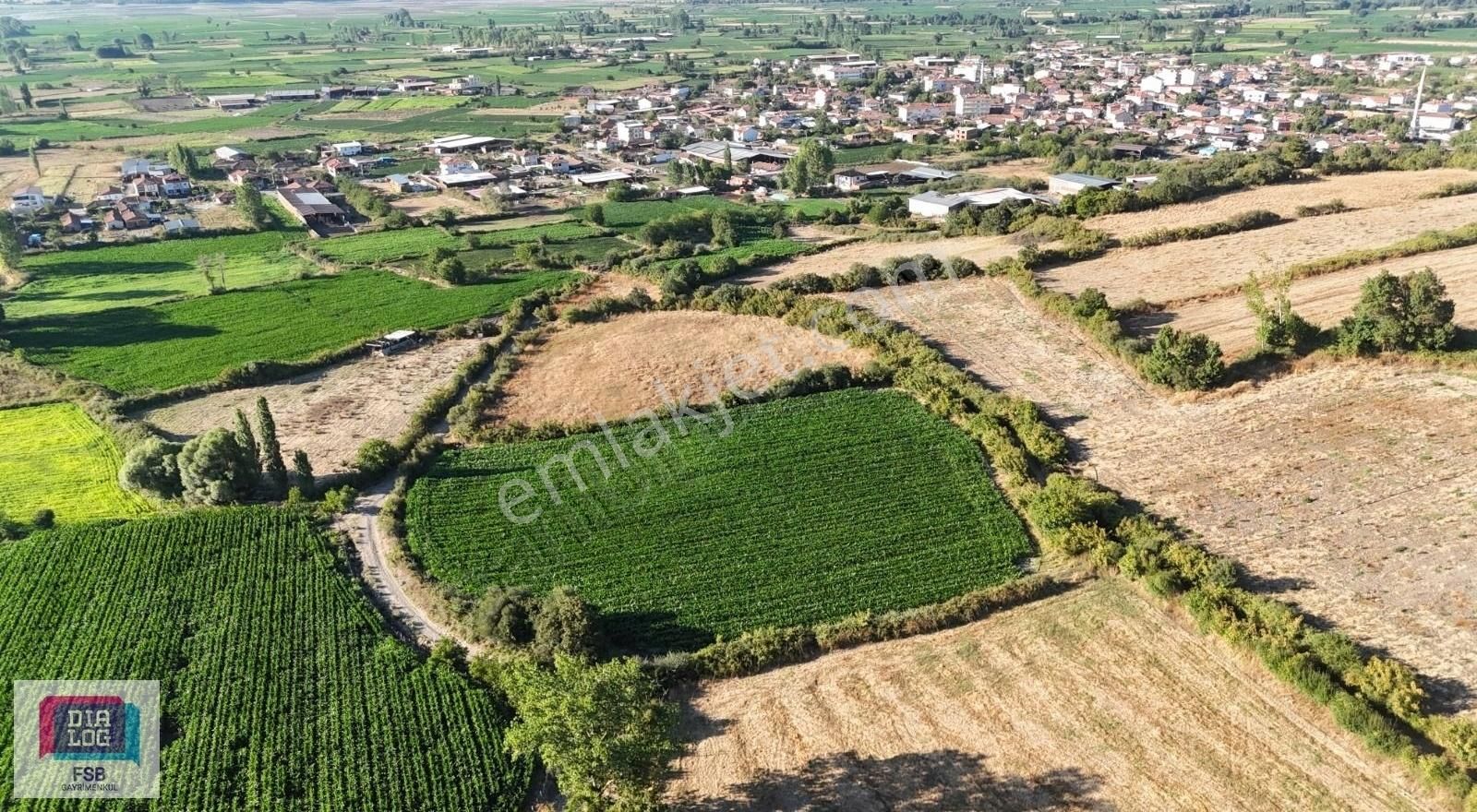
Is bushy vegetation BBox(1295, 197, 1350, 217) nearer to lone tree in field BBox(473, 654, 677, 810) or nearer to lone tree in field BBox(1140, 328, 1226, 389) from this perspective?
lone tree in field BBox(1140, 328, 1226, 389)

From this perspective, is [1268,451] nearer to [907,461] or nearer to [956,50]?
[907,461]

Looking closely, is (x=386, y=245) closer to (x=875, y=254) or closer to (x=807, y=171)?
(x=875, y=254)

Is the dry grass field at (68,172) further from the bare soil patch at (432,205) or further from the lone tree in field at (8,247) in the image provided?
the bare soil patch at (432,205)

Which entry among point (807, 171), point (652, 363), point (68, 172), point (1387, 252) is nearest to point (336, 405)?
point (652, 363)

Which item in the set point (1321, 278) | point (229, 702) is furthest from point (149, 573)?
point (1321, 278)

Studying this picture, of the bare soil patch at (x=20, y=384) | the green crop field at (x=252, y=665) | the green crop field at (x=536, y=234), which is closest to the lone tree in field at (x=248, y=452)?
the green crop field at (x=252, y=665)

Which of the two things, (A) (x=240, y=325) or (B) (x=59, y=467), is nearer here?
(B) (x=59, y=467)
